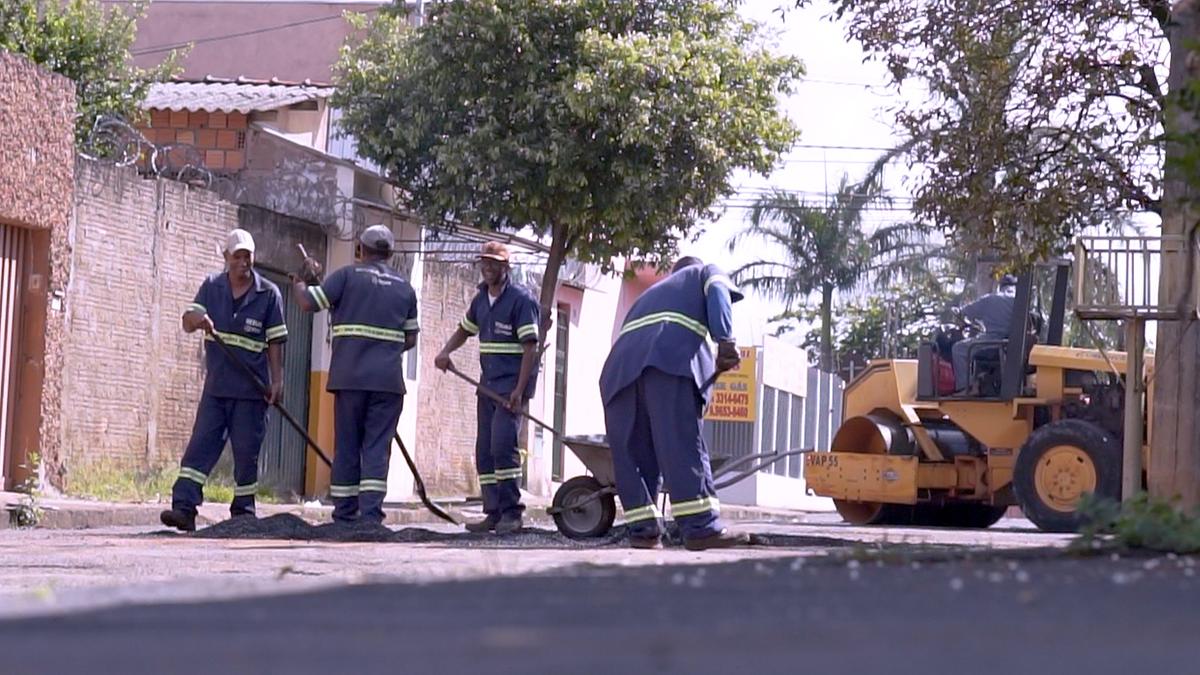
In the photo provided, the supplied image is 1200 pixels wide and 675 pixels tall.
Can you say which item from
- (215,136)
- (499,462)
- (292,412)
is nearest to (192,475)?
(499,462)

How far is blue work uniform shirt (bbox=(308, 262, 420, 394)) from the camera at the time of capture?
11586 millimetres

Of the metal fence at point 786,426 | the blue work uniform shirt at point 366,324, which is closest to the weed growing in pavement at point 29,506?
the blue work uniform shirt at point 366,324

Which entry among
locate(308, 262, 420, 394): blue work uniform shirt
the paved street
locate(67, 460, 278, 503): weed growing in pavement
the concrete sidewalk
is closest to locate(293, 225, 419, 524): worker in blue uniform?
locate(308, 262, 420, 394): blue work uniform shirt

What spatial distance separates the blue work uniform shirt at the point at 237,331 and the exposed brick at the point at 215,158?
968 centimetres

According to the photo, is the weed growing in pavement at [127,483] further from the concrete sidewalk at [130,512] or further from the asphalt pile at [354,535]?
the asphalt pile at [354,535]

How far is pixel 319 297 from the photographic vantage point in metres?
11.5

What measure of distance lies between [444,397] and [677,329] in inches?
536

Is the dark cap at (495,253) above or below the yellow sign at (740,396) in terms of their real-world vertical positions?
above

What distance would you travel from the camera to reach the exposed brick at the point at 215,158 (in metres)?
21.4

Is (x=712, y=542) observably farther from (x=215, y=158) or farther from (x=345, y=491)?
(x=215, y=158)

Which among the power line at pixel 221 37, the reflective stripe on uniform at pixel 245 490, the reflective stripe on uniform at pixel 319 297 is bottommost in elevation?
the reflective stripe on uniform at pixel 245 490

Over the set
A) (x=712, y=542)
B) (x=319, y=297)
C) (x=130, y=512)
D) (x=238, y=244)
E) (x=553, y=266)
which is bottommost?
(x=130, y=512)

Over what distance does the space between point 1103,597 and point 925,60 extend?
31.6ft

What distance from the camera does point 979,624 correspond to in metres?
3.44
